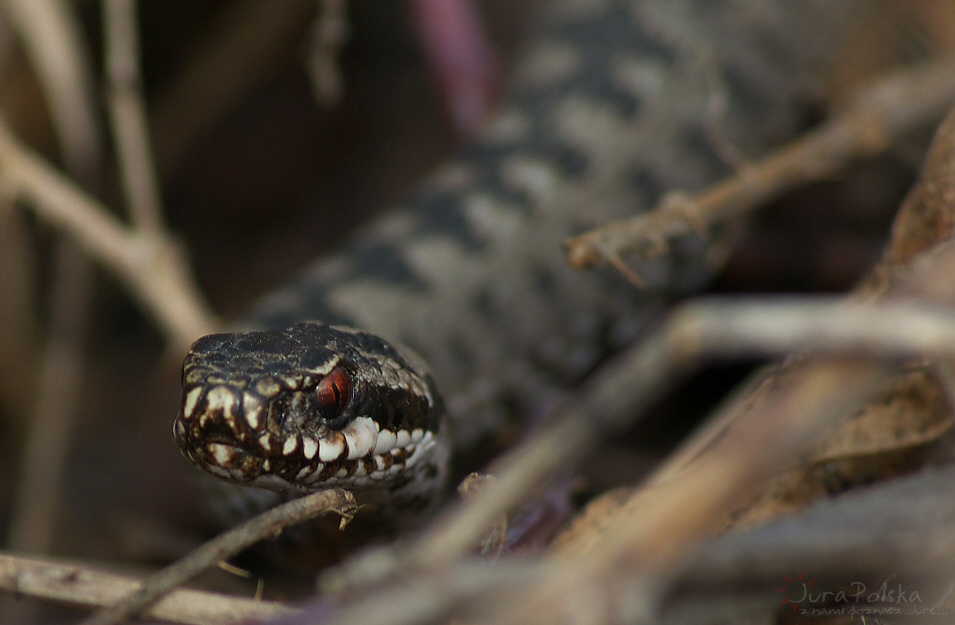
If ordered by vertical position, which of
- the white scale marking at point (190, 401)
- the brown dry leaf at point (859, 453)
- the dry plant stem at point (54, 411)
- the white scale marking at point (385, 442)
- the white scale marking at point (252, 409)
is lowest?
the brown dry leaf at point (859, 453)

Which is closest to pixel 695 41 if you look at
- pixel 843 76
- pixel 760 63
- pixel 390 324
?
pixel 760 63

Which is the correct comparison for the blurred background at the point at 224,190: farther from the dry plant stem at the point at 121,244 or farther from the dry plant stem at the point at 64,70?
the dry plant stem at the point at 121,244

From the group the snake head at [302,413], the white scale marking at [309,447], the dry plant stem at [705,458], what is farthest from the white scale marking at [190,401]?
the dry plant stem at [705,458]

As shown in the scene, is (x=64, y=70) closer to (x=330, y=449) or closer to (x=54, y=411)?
(x=54, y=411)

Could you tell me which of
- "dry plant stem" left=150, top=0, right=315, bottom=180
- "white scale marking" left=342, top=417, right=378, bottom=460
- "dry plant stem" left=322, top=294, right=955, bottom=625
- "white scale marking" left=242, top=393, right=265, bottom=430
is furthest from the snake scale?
"dry plant stem" left=322, top=294, right=955, bottom=625

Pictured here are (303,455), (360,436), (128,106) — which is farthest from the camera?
(128,106)

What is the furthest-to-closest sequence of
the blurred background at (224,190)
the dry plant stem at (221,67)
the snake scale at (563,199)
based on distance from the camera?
the dry plant stem at (221,67) < the blurred background at (224,190) < the snake scale at (563,199)

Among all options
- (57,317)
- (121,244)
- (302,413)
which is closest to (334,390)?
(302,413)

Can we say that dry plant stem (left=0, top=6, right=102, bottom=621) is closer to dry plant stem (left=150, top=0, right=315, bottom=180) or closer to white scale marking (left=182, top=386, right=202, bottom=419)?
dry plant stem (left=150, top=0, right=315, bottom=180)
